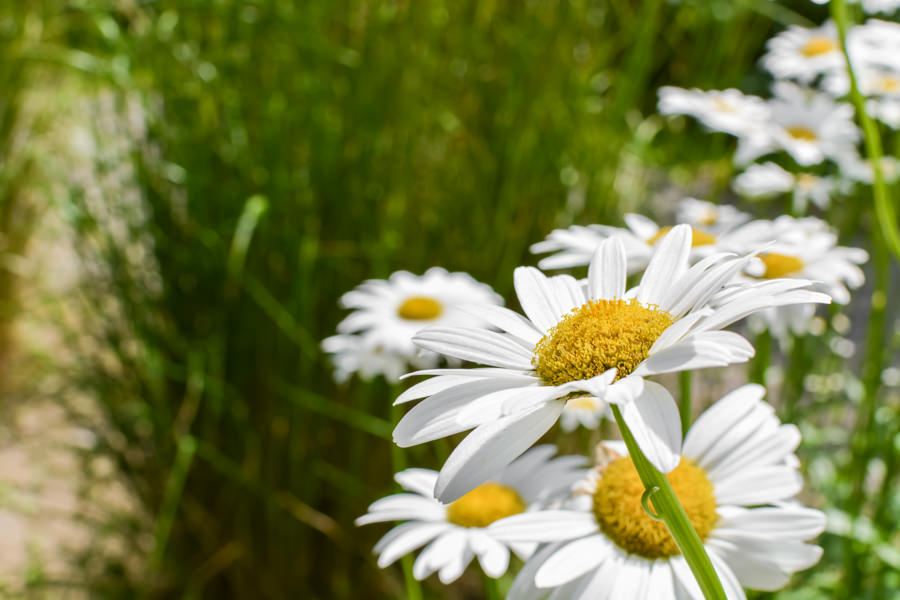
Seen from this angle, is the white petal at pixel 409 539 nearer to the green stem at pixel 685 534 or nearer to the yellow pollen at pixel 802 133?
the green stem at pixel 685 534

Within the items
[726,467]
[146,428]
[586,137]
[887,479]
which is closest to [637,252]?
[726,467]

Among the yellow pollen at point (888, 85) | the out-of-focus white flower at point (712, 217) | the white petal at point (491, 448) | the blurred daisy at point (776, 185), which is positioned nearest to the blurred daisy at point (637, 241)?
the out-of-focus white flower at point (712, 217)

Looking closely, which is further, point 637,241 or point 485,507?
point 637,241

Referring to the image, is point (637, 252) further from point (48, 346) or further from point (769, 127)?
point (48, 346)

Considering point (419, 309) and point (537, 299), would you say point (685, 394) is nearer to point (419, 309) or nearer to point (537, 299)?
point (537, 299)

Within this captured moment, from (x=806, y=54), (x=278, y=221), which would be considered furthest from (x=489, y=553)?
(x=806, y=54)

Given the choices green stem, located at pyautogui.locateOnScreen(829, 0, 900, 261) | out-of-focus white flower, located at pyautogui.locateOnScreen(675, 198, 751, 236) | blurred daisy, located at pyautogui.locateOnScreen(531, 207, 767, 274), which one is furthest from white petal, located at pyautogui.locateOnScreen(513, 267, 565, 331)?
out-of-focus white flower, located at pyautogui.locateOnScreen(675, 198, 751, 236)
